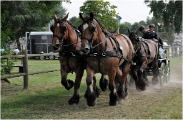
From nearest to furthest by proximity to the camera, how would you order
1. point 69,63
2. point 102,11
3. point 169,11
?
point 69,63 < point 102,11 < point 169,11

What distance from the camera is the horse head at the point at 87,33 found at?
678cm

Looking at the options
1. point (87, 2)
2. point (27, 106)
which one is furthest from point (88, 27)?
point (87, 2)

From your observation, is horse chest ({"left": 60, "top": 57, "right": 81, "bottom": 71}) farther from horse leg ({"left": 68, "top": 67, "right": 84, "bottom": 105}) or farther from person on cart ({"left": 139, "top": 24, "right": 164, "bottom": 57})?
person on cart ({"left": 139, "top": 24, "right": 164, "bottom": 57})

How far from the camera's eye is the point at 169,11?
3544cm

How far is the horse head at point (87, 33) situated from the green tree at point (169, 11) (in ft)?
94.8

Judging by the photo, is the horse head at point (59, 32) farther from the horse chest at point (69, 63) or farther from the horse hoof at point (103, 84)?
the horse hoof at point (103, 84)

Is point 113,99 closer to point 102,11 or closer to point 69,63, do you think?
point 69,63

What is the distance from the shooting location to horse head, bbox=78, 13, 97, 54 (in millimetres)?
6781

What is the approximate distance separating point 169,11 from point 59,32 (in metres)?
29.9

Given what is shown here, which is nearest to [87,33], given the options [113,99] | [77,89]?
[77,89]

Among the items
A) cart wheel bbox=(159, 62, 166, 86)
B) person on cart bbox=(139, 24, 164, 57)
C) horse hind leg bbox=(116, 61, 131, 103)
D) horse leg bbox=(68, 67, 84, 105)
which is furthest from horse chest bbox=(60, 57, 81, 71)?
person on cart bbox=(139, 24, 164, 57)

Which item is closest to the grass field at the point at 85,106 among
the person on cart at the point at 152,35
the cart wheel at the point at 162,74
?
the cart wheel at the point at 162,74

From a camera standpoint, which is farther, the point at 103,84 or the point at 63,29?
the point at 103,84

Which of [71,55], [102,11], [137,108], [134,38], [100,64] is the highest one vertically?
[102,11]
